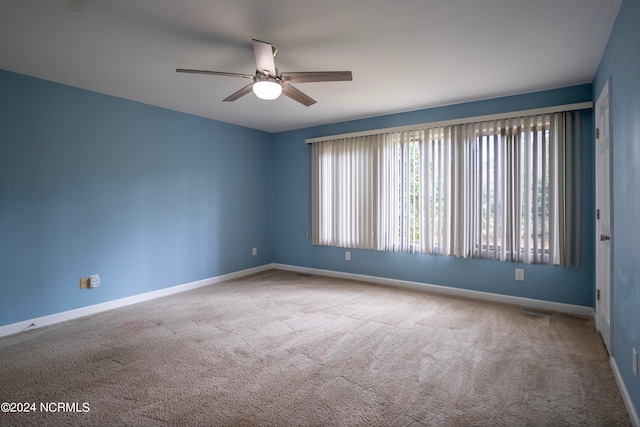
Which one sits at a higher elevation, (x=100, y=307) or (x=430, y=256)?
(x=430, y=256)

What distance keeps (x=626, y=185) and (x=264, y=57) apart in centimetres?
248

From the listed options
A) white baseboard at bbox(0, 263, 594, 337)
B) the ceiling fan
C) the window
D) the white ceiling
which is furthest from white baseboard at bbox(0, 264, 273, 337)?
the ceiling fan

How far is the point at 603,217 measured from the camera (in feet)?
9.26

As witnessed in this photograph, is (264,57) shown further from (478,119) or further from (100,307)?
(100,307)

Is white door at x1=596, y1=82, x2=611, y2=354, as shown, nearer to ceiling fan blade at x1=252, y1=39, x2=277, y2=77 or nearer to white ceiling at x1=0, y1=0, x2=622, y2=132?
white ceiling at x1=0, y1=0, x2=622, y2=132

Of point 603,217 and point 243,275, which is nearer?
point 603,217

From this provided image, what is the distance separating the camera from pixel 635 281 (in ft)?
5.82

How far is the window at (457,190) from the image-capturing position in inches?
138

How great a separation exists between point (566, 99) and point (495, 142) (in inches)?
30.6

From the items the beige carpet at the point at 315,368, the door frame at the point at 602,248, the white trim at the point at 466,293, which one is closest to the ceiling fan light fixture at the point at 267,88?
the beige carpet at the point at 315,368

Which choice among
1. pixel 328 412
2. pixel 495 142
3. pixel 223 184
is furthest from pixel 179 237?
pixel 495 142

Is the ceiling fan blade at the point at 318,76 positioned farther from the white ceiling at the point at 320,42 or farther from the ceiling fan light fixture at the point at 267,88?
the white ceiling at the point at 320,42

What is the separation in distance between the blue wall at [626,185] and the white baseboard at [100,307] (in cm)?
452

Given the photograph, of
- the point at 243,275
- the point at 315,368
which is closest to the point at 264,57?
the point at 315,368
